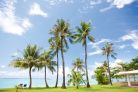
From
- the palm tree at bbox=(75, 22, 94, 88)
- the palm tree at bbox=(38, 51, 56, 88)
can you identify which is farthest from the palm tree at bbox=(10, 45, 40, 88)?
the palm tree at bbox=(75, 22, 94, 88)

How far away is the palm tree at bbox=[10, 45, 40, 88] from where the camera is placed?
4969 cm

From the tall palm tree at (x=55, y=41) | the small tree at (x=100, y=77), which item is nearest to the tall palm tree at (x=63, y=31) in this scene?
the tall palm tree at (x=55, y=41)

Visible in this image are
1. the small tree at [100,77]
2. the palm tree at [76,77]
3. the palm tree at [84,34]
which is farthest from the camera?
the small tree at [100,77]

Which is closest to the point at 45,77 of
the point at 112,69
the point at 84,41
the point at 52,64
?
the point at 52,64

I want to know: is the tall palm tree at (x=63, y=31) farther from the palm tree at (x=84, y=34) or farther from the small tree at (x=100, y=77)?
the small tree at (x=100, y=77)

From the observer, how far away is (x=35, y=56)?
52188mm

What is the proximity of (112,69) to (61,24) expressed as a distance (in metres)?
30.8

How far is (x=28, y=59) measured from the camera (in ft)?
164

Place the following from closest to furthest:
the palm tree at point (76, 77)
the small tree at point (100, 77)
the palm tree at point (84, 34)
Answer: the palm tree at point (76, 77) < the palm tree at point (84, 34) < the small tree at point (100, 77)

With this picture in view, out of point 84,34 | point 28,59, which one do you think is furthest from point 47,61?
point 84,34

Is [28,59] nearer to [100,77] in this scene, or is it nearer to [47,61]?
[47,61]

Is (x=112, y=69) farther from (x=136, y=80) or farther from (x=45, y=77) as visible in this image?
(x=45, y=77)

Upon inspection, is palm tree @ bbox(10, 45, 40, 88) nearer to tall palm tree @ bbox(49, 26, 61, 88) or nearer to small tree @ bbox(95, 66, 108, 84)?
tall palm tree @ bbox(49, 26, 61, 88)

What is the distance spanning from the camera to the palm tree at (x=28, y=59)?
163ft
